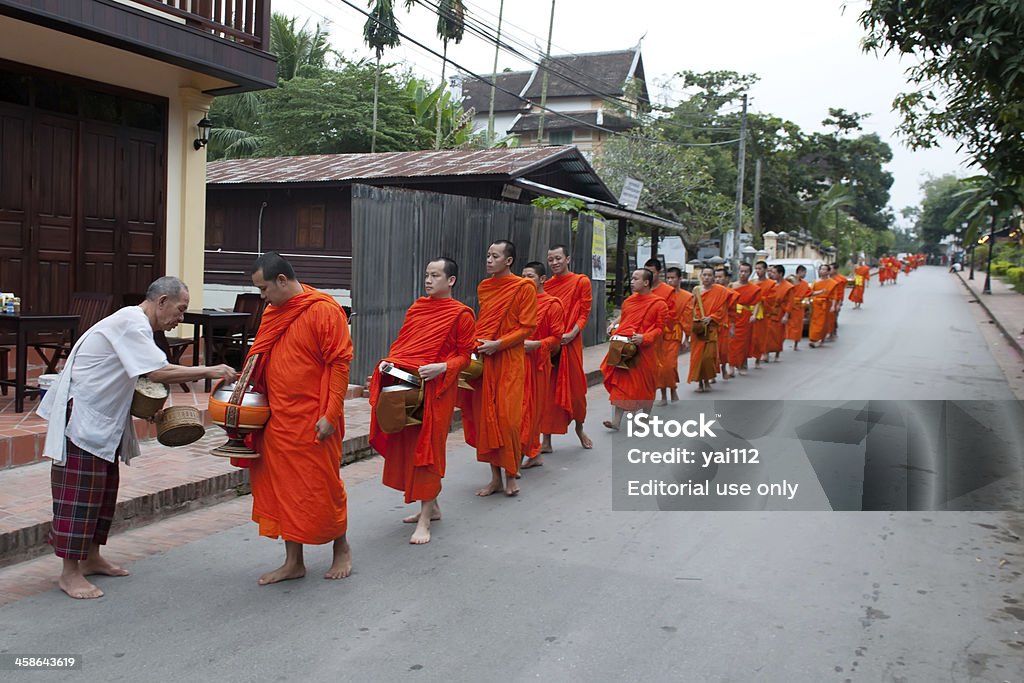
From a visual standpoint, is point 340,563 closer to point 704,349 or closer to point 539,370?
point 539,370

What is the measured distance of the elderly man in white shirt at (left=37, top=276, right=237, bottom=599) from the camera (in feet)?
13.4

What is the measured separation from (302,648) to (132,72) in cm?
771

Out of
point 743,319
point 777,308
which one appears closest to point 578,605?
point 743,319

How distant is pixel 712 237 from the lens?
3612 cm

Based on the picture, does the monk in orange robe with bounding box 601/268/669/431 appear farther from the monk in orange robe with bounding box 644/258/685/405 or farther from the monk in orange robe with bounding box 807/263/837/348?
the monk in orange robe with bounding box 807/263/837/348

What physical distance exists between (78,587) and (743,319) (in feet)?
35.8

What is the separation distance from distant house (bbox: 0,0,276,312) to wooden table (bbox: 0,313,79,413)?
2163 mm

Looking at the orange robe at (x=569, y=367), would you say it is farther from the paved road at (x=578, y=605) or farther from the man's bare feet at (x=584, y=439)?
the paved road at (x=578, y=605)

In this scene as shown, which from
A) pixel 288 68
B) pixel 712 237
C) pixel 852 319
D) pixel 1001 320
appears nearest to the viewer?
pixel 1001 320

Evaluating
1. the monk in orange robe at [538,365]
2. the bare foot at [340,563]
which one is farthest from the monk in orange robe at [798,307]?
the bare foot at [340,563]

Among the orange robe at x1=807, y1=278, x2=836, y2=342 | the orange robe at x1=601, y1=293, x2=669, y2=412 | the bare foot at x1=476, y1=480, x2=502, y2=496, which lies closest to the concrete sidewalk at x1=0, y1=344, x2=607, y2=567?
the bare foot at x1=476, y1=480, x2=502, y2=496

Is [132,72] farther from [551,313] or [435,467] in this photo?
[435,467]

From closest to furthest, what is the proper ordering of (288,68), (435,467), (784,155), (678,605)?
1. (678,605)
2. (435,467)
3. (288,68)
4. (784,155)

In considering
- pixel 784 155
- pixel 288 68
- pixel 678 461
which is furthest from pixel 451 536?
pixel 784 155
